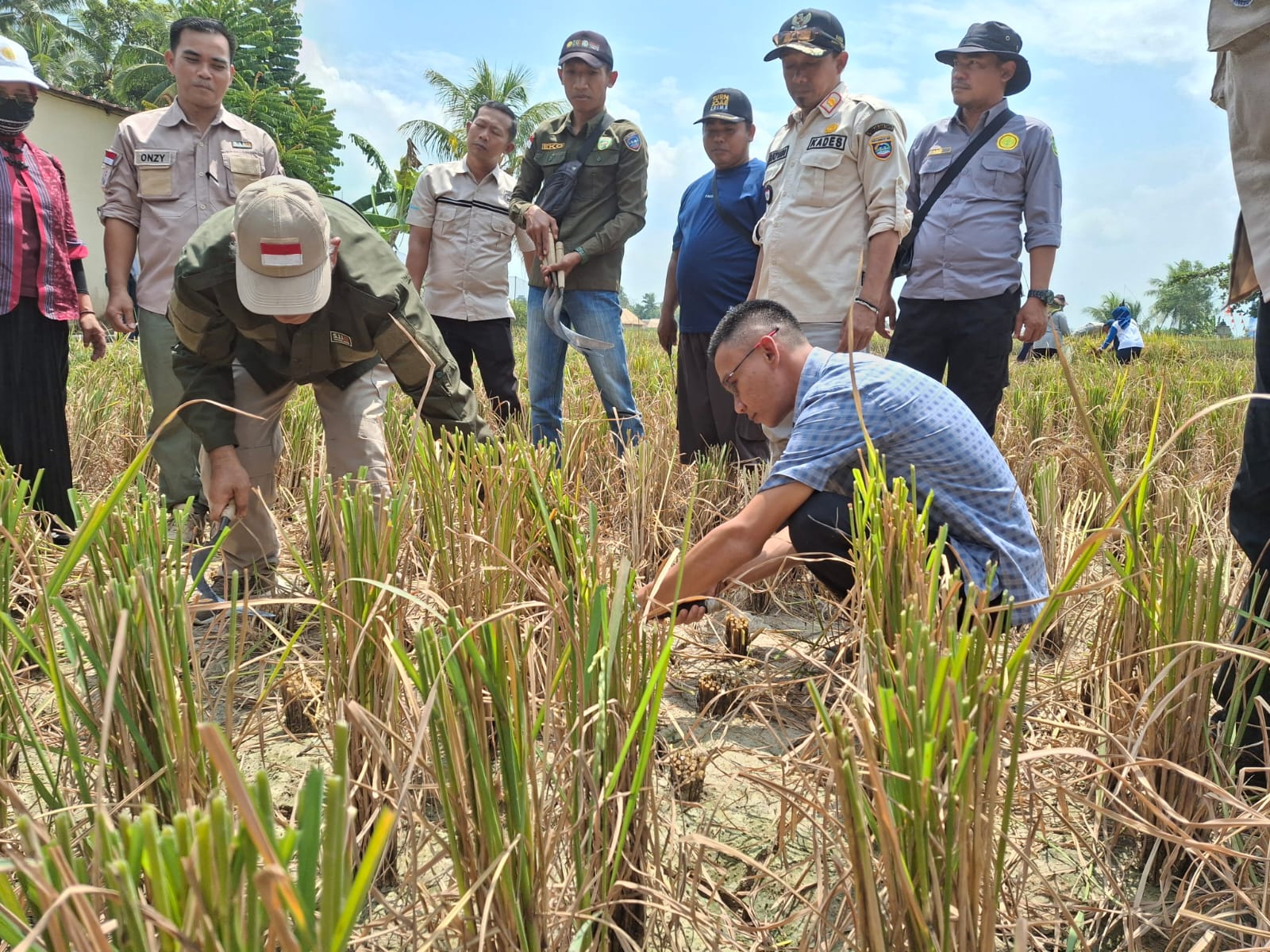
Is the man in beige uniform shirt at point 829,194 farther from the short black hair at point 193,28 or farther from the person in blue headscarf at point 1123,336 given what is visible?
the person in blue headscarf at point 1123,336

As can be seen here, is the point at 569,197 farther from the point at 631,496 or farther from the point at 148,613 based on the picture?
the point at 148,613

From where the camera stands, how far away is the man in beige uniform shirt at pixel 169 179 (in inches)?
109

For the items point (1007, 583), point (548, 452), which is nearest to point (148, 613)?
point (548, 452)

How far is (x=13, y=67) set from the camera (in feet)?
8.22

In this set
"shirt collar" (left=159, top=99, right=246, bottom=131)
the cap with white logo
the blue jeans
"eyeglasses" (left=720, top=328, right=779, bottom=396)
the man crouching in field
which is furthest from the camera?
the blue jeans

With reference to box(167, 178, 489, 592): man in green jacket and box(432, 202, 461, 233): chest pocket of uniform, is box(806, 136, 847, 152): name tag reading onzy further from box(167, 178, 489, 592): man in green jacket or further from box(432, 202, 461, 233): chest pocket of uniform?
box(432, 202, 461, 233): chest pocket of uniform

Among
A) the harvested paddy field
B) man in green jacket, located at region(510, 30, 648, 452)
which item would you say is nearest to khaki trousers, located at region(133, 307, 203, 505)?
the harvested paddy field

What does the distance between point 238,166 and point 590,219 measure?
1.20 meters

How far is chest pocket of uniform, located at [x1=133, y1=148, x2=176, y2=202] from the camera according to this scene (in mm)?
2771

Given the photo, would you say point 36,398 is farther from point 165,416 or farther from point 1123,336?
point 1123,336

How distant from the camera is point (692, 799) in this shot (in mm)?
1499

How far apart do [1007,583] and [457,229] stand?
2.53 m

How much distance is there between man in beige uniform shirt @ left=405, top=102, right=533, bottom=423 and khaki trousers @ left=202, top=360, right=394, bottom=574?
1.12 meters

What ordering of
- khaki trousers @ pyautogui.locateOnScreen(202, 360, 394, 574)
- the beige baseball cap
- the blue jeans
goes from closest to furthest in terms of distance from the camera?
the beige baseball cap
khaki trousers @ pyautogui.locateOnScreen(202, 360, 394, 574)
the blue jeans
